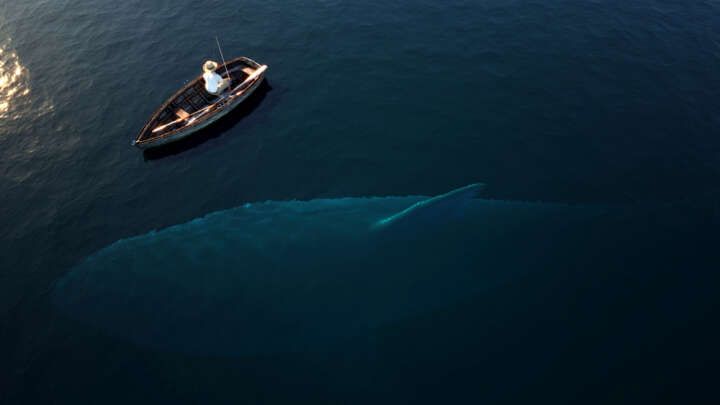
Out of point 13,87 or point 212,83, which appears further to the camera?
point 13,87

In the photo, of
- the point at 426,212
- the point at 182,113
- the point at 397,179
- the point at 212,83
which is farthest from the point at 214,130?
the point at 426,212

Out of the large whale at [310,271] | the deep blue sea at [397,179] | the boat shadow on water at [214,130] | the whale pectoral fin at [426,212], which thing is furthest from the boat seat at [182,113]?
the whale pectoral fin at [426,212]

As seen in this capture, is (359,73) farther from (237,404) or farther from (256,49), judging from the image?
(237,404)

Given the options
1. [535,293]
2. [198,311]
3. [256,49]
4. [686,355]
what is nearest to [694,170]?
[686,355]

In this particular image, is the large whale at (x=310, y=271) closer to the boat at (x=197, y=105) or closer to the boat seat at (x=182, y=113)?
the boat at (x=197, y=105)

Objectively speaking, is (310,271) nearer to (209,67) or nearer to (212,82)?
(212,82)
